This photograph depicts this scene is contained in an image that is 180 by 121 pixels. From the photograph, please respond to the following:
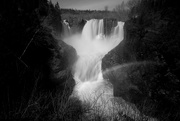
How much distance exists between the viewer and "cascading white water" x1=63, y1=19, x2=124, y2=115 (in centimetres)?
653

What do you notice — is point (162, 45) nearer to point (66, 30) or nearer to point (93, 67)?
point (93, 67)

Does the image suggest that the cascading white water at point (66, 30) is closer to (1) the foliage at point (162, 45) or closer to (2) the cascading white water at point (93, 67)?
(2) the cascading white water at point (93, 67)

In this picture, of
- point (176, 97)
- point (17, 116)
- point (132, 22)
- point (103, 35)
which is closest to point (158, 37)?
point (132, 22)

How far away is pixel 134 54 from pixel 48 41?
5.68 metres

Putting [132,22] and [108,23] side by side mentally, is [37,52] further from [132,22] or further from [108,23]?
[108,23]

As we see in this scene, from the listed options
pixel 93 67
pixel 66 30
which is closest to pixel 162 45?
pixel 93 67

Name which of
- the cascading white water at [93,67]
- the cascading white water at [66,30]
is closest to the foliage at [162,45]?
the cascading white water at [93,67]

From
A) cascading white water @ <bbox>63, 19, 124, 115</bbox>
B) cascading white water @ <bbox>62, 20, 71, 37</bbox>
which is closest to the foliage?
cascading white water @ <bbox>63, 19, 124, 115</bbox>

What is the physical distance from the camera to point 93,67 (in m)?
10.0

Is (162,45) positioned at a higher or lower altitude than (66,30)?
lower

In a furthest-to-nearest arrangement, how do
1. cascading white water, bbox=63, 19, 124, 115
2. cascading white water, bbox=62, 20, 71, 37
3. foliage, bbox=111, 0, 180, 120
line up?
cascading white water, bbox=62, 20, 71, 37 < cascading white water, bbox=63, 19, 124, 115 < foliage, bbox=111, 0, 180, 120

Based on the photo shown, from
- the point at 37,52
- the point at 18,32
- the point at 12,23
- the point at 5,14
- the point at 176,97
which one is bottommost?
the point at 176,97

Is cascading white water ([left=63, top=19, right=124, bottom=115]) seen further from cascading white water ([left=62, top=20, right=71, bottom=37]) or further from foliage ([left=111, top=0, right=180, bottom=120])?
foliage ([left=111, top=0, right=180, bottom=120])

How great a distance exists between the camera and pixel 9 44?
138 inches
